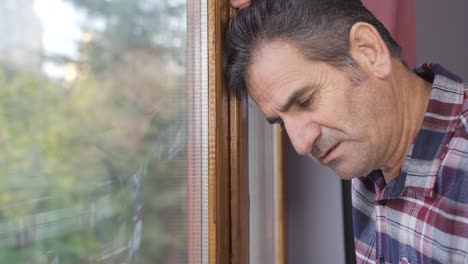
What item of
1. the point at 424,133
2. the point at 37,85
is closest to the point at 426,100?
the point at 424,133

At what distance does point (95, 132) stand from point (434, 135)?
2.28ft

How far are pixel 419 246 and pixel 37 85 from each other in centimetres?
84

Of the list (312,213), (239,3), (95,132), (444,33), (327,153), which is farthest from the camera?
(444,33)

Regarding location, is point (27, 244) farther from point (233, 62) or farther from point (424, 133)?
point (424, 133)

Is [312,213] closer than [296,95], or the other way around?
[296,95]

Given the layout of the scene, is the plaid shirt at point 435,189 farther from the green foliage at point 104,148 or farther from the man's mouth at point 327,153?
the green foliage at point 104,148

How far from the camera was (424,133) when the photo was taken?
3.23 feet

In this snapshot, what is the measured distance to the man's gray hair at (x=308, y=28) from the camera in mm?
980

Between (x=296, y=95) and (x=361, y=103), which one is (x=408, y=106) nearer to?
(x=361, y=103)

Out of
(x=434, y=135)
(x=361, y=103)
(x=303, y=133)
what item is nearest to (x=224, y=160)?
(x=303, y=133)

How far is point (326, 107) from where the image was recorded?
0.97m

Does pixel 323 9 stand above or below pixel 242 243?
above

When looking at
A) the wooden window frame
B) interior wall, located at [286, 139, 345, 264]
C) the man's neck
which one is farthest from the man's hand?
interior wall, located at [286, 139, 345, 264]

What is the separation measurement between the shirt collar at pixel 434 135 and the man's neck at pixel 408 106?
0.04 meters
